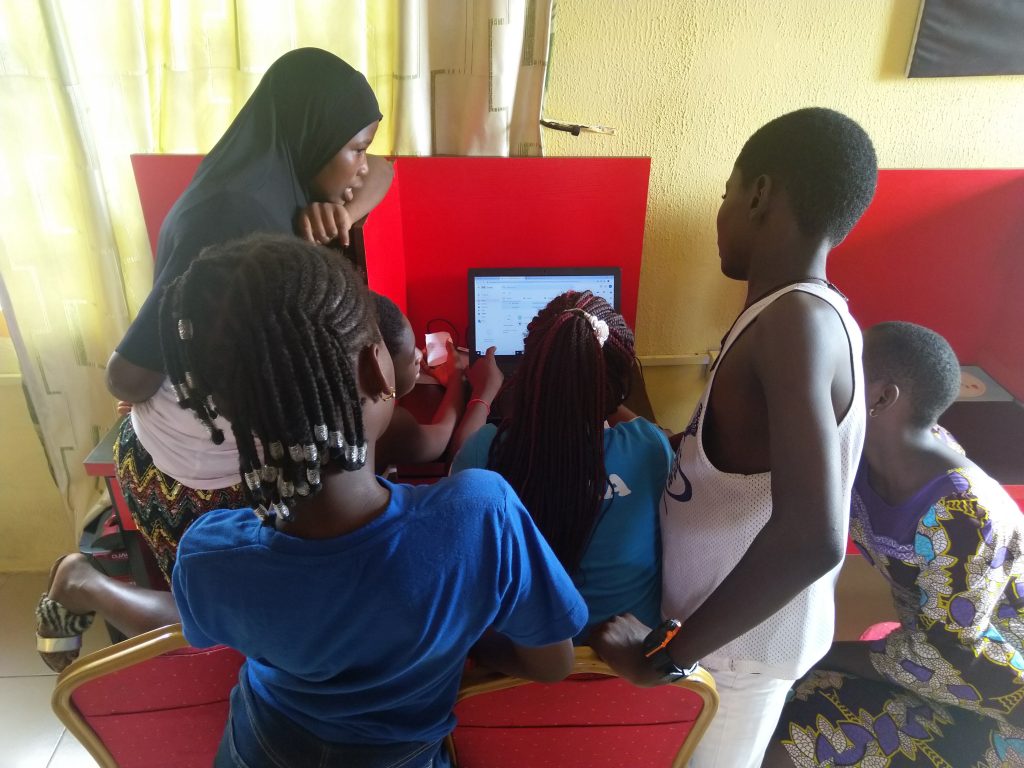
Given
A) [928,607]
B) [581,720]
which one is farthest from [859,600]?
[581,720]

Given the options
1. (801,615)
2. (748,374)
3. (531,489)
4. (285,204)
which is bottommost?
(801,615)

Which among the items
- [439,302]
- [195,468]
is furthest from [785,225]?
[439,302]

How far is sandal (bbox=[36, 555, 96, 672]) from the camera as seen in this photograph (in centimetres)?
107

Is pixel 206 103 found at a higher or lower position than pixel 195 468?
higher

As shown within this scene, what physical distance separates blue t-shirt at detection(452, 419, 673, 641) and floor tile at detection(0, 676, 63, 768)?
55.9 inches

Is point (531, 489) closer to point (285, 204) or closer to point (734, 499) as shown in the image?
point (734, 499)

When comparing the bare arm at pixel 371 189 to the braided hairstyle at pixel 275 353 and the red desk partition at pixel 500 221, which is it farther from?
the braided hairstyle at pixel 275 353

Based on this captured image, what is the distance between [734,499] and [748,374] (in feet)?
0.60

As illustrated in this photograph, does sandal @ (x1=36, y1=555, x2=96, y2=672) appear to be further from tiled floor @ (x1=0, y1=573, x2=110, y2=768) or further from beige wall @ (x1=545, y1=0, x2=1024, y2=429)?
beige wall @ (x1=545, y1=0, x2=1024, y2=429)

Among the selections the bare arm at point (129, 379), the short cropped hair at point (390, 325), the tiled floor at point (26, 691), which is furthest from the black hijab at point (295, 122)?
the tiled floor at point (26, 691)

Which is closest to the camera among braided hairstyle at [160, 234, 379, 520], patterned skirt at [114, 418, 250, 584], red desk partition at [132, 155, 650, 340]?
braided hairstyle at [160, 234, 379, 520]

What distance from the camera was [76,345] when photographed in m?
1.74

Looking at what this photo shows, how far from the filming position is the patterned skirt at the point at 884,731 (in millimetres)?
1090

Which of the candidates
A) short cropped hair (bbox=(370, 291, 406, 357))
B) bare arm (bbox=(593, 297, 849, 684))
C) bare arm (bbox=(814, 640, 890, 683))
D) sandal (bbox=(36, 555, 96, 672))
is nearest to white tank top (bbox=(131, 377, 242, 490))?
sandal (bbox=(36, 555, 96, 672))
